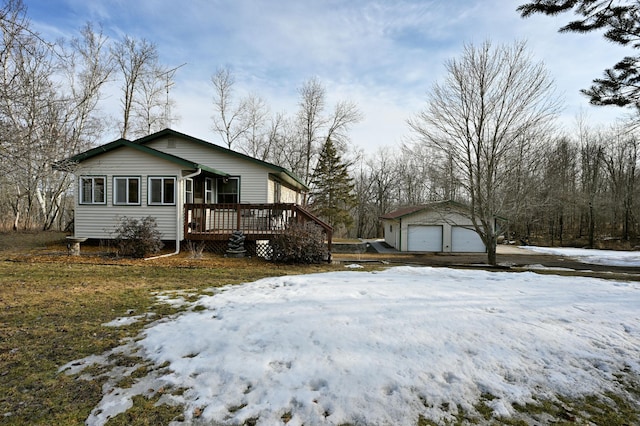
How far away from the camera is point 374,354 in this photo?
343 cm

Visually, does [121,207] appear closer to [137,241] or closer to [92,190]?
[92,190]

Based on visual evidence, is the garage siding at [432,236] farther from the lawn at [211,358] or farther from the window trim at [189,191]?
the lawn at [211,358]

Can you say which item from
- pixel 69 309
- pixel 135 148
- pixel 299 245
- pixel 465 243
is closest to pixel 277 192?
pixel 135 148

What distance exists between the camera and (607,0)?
4.60 m

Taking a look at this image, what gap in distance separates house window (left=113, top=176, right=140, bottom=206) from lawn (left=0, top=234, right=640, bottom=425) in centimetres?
629

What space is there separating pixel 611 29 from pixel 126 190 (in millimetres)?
13667

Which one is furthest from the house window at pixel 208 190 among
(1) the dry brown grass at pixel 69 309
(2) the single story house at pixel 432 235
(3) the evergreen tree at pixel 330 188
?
(3) the evergreen tree at pixel 330 188

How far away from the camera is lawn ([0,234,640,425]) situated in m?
2.53

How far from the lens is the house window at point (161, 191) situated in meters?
12.2

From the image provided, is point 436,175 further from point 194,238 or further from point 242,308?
point 242,308

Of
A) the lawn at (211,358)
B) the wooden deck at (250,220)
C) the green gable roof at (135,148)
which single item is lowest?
the lawn at (211,358)

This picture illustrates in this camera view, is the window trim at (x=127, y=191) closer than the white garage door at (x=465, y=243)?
Yes

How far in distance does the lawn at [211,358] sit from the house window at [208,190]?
8199 millimetres

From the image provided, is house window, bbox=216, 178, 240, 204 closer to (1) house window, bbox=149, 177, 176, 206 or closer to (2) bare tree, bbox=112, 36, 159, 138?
(1) house window, bbox=149, 177, 176, 206
